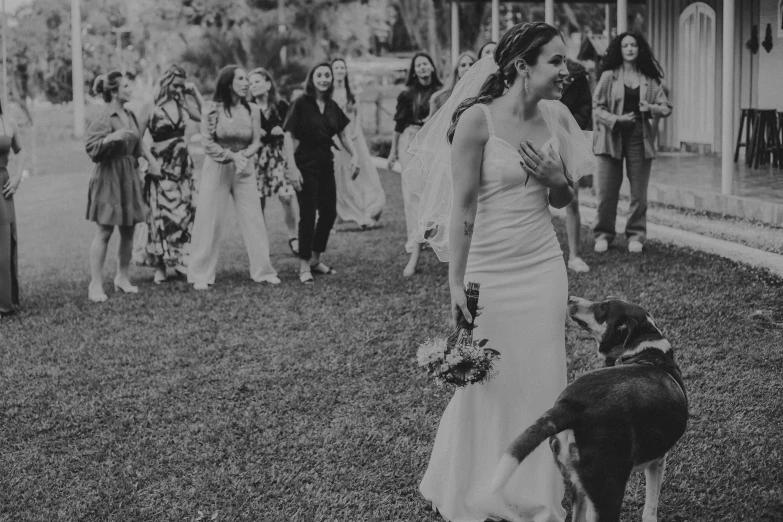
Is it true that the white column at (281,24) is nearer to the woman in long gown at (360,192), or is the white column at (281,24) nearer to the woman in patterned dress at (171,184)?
the woman in long gown at (360,192)

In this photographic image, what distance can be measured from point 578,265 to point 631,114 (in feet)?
5.54

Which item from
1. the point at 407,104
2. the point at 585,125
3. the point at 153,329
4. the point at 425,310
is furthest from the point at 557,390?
the point at 407,104

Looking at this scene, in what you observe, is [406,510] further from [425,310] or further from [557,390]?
[425,310]

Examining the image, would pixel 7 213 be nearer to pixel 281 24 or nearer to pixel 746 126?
pixel 746 126

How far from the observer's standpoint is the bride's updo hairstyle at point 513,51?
3.83 metres

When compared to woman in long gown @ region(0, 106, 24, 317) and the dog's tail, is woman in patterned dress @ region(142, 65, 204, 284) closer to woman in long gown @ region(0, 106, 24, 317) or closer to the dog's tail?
woman in long gown @ region(0, 106, 24, 317)

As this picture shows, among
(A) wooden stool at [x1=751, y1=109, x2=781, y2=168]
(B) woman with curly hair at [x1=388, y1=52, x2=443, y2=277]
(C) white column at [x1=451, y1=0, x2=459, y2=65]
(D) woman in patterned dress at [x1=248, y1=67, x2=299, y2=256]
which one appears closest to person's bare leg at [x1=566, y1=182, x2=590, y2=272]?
(B) woman with curly hair at [x1=388, y1=52, x2=443, y2=277]

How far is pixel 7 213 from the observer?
28.2ft

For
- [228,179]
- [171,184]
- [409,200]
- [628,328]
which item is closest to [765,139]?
[409,200]

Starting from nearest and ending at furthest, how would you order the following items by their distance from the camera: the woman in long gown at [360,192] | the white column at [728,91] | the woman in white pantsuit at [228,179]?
the woman in white pantsuit at [228,179] < the white column at [728,91] < the woman in long gown at [360,192]

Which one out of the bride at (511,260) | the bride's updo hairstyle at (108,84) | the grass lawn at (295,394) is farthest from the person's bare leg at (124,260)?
the bride at (511,260)

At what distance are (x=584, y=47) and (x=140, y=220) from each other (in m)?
16.6

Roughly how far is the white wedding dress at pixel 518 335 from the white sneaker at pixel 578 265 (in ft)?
15.0

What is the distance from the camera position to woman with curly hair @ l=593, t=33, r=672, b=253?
9.32 meters
